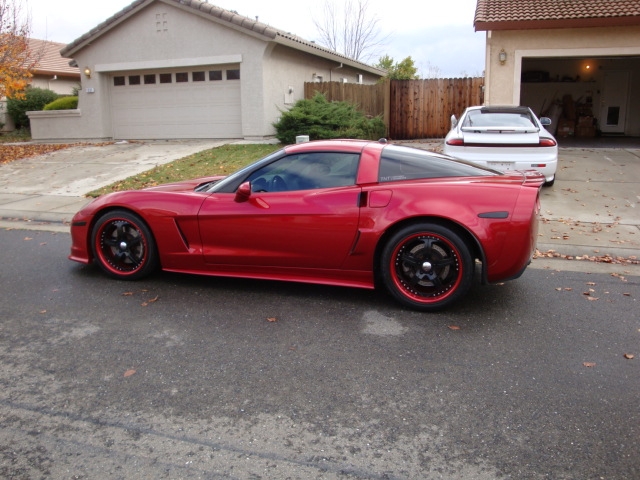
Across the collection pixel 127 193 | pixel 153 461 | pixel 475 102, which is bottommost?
pixel 153 461

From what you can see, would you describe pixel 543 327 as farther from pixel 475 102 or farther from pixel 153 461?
pixel 475 102

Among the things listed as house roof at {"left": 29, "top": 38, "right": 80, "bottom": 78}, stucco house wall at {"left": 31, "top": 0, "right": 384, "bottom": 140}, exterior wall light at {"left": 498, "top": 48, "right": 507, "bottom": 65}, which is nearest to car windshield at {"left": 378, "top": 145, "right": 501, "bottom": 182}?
exterior wall light at {"left": 498, "top": 48, "right": 507, "bottom": 65}

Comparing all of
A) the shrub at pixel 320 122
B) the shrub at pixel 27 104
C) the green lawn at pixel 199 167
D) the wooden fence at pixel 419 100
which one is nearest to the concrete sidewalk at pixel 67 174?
the green lawn at pixel 199 167

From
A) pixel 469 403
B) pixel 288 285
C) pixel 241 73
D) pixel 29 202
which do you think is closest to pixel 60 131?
pixel 241 73

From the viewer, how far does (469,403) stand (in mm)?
3264

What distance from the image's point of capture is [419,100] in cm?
1812

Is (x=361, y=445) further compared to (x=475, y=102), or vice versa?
(x=475, y=102)

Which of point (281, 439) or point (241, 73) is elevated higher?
point (241, 73)

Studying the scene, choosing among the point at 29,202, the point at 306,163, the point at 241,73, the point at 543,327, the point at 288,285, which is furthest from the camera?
the point at 241,73

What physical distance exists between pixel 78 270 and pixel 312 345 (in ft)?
10.3

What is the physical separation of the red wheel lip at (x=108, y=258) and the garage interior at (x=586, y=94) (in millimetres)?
17366

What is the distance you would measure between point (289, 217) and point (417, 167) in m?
1.19

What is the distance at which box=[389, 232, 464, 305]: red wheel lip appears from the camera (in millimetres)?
4543

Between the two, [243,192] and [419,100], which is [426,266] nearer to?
[243,192]
